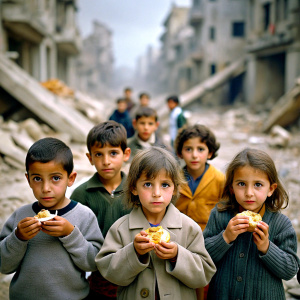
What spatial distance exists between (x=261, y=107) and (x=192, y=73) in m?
11.7

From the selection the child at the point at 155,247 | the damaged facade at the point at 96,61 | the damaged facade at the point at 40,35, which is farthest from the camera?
the damaged facade at the point at 96,61

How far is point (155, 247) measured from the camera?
175 cm

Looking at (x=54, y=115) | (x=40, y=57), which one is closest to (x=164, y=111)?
(x=40, y=57)

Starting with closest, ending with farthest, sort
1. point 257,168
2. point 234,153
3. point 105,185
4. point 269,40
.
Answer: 1. point 257,168
2. point 105,185
3. point 234,153
4. point 269,40

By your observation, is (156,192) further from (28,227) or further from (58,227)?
(28,227)

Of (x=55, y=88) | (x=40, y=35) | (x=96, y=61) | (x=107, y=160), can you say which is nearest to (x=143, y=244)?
(x=107, y=160)

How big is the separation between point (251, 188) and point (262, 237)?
30cm

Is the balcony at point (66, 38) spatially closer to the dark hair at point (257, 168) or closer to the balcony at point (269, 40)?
the balcony at point (269, 40)

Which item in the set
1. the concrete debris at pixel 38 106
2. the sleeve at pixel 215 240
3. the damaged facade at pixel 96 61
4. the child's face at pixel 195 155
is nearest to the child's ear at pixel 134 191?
the sleeve at pixel 215 240

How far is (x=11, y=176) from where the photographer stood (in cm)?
594

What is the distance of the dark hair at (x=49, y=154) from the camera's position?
1986 mm

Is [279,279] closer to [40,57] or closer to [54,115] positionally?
[54,115]

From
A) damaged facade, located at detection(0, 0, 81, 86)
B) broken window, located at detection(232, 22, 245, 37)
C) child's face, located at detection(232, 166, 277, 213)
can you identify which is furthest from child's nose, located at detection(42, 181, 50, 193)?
broken window, located at detection(232, 22, 245, 37)

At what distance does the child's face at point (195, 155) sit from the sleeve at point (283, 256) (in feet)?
3.47
